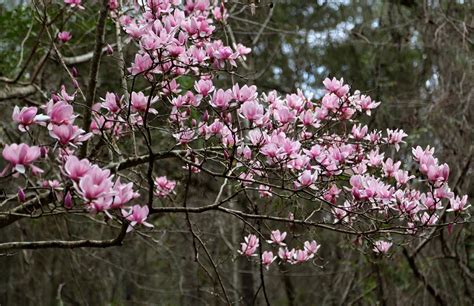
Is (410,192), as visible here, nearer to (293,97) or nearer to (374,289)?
(293,97)

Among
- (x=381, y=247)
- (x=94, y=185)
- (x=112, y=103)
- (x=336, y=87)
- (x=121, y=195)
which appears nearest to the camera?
(x=94, y=185)

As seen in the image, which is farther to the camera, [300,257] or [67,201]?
[300,257]

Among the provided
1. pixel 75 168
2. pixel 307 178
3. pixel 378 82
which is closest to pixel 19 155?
pixel 75 168

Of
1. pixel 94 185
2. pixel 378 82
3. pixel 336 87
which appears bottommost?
pixel 94 185

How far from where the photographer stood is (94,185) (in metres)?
1.26

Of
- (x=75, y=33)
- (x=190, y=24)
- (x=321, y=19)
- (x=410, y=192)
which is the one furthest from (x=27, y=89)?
(x=321, y=19)

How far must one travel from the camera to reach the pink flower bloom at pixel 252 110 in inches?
69.6

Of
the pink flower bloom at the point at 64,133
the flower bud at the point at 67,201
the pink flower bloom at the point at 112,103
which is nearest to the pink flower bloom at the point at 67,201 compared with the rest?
the flower bud at the point at 67,201

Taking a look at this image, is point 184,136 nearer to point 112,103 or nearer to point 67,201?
point 112,103

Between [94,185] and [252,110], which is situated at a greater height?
[252,110]

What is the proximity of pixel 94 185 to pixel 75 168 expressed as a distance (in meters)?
0.07

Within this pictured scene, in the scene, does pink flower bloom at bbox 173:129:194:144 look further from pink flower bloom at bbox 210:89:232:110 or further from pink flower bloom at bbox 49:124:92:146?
pink flower bloom at bbox 49:124:92:146

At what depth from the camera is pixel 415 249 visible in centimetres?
399

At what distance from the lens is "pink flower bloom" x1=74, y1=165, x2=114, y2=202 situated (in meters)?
1.25
